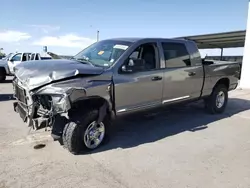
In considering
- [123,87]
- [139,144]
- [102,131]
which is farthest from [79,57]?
[139,144]

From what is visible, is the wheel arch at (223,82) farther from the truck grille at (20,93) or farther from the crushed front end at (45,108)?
the truck grille at (20,93)

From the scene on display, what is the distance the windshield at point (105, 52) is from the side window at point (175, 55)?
98 centimetres

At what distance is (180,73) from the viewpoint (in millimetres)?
5457

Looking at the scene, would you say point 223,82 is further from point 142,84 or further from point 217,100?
point 142,84

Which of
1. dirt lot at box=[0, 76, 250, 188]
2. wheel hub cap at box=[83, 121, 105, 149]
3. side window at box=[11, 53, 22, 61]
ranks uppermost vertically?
side window at box=[11, 53, 22, 61]

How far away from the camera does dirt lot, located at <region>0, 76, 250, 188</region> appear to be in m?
3.24

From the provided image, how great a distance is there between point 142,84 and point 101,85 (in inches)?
38.0

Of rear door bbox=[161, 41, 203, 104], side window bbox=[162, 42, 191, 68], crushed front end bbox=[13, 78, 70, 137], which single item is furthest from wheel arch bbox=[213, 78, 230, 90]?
crushed front end bbox=[13, 78, 70, 137]

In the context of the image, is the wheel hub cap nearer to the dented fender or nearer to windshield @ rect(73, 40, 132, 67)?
the dented fender

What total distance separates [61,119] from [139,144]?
1524 mm

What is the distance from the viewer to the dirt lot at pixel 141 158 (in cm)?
324

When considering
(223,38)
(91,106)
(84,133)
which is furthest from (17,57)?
(223,38)

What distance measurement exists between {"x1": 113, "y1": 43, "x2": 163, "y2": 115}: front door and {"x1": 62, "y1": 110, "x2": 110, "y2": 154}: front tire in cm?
52

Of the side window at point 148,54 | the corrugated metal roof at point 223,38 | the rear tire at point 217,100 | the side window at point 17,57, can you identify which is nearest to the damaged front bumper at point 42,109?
the side window at point 148,54
